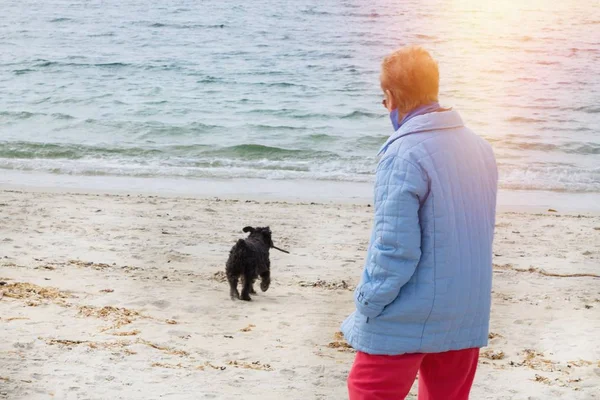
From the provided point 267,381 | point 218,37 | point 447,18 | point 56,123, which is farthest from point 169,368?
point 447,18

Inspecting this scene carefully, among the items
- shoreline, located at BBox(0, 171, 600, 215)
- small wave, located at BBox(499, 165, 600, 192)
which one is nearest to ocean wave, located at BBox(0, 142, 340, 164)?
shoreline, located at BBox(0, 171, 600, 215)

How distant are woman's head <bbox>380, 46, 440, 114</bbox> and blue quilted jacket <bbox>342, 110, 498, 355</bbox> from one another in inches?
3.2

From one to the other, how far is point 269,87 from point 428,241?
847 inches

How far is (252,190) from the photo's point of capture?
39.4ft

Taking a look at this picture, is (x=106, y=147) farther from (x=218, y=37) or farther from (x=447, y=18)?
(x=447, y=18)

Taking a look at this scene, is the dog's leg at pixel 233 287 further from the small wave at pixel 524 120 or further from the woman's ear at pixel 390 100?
the small wave at pixel 524 120

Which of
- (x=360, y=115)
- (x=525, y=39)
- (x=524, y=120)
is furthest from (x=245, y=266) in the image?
(x=525, y=39)

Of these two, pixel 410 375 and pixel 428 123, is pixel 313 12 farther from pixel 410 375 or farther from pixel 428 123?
pixel 410 375

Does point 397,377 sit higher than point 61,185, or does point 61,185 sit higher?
point 397,377

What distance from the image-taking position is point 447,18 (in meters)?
42.0

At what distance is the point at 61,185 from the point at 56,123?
259 inches

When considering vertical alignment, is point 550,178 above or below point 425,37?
below

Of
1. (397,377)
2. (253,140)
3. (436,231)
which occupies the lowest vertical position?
(253,140)

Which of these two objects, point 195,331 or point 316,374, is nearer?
point 316,374
